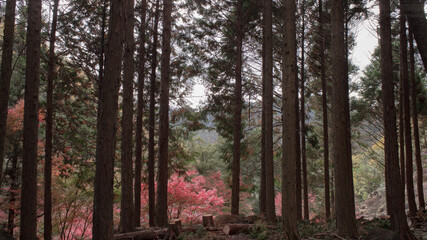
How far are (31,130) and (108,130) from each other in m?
3.11

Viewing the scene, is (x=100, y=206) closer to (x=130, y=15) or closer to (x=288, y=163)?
(x=288, y=163)

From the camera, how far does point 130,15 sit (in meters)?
7.09

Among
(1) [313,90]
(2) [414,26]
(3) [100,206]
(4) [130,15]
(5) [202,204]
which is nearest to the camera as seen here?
(3) [100,206]

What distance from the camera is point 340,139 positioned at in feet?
21.4

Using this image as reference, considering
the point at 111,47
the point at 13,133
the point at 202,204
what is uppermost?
the point at 111,47

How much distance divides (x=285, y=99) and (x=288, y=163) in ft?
4.60

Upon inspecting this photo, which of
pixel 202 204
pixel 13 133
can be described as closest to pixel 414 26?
pixel 202 204

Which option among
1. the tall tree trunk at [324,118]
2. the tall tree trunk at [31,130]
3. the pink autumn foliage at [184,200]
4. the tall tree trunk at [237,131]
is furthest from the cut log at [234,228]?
the tall tree trunk at [324,118]

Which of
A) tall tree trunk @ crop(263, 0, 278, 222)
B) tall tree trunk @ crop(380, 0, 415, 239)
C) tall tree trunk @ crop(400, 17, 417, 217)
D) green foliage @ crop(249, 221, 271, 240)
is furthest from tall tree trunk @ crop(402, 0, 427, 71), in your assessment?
tall tree trunk @ crop(400, 17, 417, 217)

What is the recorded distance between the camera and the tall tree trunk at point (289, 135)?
595cm

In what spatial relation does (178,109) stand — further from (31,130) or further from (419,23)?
(419,23)

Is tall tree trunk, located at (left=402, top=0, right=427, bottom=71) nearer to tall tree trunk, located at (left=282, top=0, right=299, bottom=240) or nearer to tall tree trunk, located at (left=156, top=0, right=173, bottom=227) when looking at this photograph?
tall tree trunk, located at (left=282, top=0, right=299, bottom=240)

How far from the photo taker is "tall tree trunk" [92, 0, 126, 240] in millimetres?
4332

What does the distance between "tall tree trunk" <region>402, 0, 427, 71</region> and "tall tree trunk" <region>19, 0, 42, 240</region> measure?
26.5 feet
